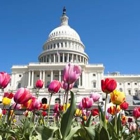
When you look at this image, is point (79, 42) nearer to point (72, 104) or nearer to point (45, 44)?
point (45, 44)

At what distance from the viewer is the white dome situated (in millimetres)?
83581

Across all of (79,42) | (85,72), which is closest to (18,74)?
(85,72)

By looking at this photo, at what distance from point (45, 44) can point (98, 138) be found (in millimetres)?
82362

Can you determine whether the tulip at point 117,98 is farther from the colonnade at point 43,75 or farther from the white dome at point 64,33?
the white dome at point 64,33

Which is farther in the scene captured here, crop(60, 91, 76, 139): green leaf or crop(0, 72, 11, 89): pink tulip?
crop(0, 72, 11, 89): pink tulip

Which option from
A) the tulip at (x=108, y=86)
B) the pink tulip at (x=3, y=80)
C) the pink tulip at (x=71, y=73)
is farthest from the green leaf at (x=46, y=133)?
the tulip at (x=108, y=86)

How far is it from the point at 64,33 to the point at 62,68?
23644 millimetres

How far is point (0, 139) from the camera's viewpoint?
2068 mm

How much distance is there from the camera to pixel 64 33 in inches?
3329

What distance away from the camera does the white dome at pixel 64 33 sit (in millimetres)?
83581

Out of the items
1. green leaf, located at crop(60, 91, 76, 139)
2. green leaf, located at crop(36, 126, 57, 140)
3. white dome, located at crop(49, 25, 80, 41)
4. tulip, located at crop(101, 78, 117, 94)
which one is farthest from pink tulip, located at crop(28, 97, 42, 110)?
white dome, located at crop(49, 25, 80, 41)

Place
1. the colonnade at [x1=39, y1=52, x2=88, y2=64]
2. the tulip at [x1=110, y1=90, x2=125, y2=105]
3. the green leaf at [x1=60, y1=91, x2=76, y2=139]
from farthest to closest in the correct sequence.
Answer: the colonnade at [x1=39, y1=52, x2=88, y2=64]
the tulip at [x1=110, y1=90, x2=125, y2=105]
the green leaf at [x1=60, y1=91, x2=76, y2=139]

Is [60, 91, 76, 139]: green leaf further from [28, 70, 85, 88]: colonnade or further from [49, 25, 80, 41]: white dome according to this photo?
[49, 25, 80, 41]: white dome

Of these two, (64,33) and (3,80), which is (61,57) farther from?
(3,80)
